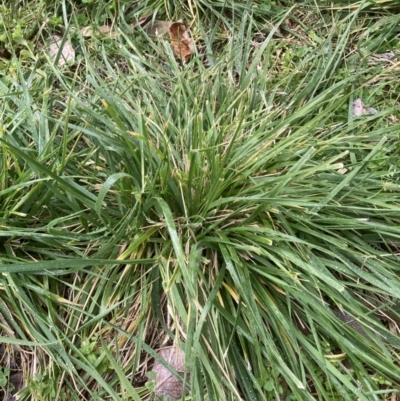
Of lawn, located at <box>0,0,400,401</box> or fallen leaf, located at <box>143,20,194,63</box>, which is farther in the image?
fallen leaf, located at <box>143,20,194,63</box>

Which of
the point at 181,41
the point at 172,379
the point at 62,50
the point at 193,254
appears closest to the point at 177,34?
the point at 181,41

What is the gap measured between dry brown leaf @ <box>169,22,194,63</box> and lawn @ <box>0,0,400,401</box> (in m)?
0.36

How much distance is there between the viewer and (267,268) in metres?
1.55

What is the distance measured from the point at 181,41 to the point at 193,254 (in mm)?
1188

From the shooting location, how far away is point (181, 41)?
89.6 inches

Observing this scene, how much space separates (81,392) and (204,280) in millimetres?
549

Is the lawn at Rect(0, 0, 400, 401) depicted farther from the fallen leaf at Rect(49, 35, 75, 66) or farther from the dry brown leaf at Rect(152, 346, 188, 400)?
the fallen leaf at Rect(49, 35, 75, 66)

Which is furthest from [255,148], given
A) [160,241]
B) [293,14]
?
[293,14]

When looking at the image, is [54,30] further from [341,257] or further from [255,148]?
[341,257]

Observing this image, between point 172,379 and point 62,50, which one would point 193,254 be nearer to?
point 172,379

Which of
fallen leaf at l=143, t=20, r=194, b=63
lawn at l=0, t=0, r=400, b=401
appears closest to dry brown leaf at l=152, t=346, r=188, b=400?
lawn at l=0, t=0, r=400, b=401

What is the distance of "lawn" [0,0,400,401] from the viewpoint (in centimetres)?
150

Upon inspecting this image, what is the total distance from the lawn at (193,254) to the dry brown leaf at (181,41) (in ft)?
1.18

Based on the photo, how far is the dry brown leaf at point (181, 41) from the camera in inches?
87.7
